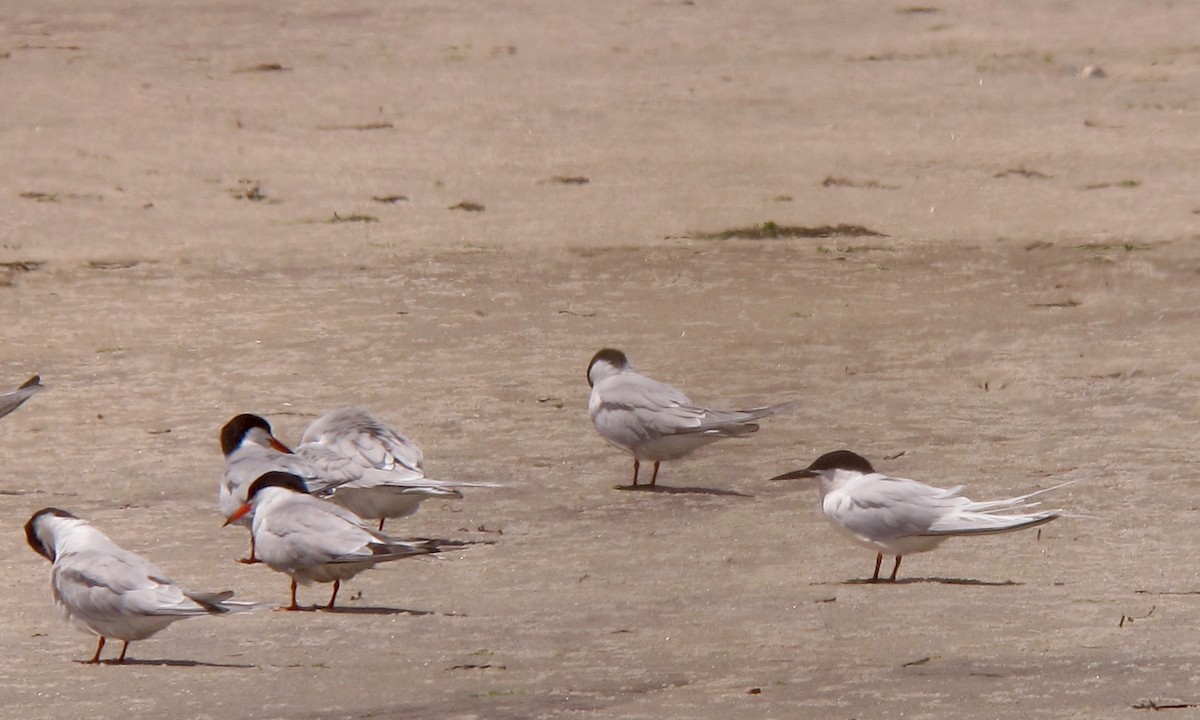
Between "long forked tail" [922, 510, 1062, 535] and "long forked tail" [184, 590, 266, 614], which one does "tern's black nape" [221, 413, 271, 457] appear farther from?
"long forked tail" [922, 510, 1062, 535]

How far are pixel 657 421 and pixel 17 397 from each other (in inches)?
100

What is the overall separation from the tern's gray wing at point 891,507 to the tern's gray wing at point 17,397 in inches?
136

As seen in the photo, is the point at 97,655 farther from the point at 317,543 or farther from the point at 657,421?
the point at 657,421

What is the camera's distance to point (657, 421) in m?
7.69

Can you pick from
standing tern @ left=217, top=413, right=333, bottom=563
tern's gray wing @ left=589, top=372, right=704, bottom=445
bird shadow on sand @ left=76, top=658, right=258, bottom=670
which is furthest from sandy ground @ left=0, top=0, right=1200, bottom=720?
tern's gray wing @ left=589, top=372, right=704, bottom=445

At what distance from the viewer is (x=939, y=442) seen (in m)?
8.09

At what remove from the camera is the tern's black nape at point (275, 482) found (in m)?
6.66

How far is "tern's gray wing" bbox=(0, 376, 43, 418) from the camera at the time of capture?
322 inches

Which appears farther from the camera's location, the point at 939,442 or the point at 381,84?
the point at 381,84

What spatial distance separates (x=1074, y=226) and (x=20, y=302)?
5.52m

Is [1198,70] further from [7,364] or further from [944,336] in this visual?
[7,364]

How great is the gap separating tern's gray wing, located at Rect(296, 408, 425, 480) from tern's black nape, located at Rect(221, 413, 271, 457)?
180 millimetres

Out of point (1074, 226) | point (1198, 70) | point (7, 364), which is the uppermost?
point (1198, 70)

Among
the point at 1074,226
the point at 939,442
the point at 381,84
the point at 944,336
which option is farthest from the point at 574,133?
the point at 939,442
